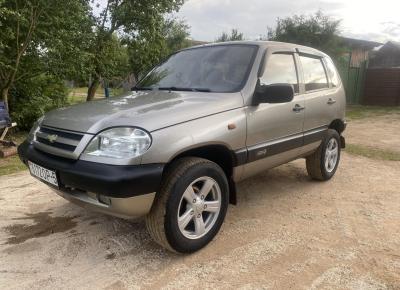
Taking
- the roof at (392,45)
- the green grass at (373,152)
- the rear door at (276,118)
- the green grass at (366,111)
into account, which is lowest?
the green grass at (366,111)

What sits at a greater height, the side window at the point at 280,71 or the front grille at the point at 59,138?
the side window at the point at 280,71

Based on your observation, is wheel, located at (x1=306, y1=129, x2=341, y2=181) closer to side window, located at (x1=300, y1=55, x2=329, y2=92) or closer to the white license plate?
side window, located at (x1=300, y1=55, x2=329, y2=92)

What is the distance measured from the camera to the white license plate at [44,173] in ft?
9.70

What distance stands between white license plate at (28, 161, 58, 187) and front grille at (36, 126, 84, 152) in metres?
0.20

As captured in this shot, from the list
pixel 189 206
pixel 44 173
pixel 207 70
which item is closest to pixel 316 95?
pixel 207 70

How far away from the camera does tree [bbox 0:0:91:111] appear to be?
741 cm

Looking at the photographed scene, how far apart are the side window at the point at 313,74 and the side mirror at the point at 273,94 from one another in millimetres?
1107

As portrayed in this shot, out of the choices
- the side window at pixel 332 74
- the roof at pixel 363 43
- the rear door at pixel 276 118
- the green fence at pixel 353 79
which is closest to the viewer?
the rear door at pixel 276 118

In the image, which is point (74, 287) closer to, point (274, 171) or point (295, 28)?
point (274, 171)

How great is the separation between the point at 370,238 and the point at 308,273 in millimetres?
961

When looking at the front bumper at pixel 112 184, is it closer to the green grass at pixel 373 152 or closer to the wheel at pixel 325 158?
the wheel at pixel 325 158

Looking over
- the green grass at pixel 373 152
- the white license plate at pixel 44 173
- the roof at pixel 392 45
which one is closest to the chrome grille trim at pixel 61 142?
the white license plate at pixel 44 173

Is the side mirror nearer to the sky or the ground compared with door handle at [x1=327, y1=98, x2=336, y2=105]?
nearer to the sky

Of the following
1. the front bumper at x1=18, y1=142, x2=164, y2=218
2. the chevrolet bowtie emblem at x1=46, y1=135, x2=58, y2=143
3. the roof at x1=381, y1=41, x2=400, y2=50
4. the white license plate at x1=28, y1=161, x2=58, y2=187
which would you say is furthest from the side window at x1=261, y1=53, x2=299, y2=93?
the roof at x1=381, y1=41, x2=400, y2=50
